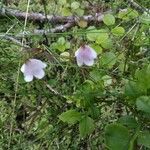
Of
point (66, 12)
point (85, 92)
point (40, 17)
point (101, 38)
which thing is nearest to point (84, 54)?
point (85, 92)

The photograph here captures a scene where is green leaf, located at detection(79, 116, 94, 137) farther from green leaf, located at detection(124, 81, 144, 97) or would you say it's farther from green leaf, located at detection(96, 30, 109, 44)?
green leaf, located at detection(96, 30, 109, 44)

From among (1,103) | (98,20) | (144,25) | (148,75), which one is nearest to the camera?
(148,75)

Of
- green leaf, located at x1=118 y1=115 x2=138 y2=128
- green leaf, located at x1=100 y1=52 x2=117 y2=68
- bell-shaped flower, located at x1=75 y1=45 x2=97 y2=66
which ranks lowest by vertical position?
green leaf, located at x1=118 y1=115 x2=138 y2=128

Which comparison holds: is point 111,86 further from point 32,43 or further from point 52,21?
point 52,21

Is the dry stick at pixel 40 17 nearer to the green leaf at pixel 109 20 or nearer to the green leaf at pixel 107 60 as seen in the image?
the green leaf at pixel 109 20

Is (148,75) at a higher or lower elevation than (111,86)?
higher

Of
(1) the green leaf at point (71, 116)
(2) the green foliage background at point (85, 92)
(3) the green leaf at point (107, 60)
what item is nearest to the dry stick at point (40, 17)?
(2) the green foliage background at point (85, 92)

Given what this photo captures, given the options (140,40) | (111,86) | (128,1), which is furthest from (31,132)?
(128,1)

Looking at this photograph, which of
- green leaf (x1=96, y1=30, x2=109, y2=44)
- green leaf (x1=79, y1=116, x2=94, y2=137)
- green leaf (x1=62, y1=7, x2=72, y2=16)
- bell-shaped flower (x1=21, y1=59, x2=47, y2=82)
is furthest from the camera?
green leaf (x1=62, y1=7, x2=72, y2=16)

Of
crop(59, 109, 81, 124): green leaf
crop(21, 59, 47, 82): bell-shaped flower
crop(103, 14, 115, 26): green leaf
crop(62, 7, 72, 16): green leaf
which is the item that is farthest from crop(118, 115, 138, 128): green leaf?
crop(62, 7, 72, 16): green leaf
